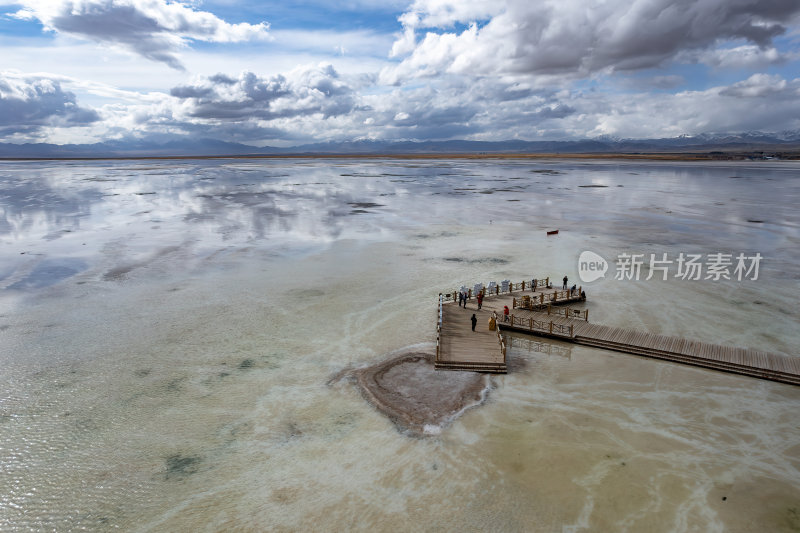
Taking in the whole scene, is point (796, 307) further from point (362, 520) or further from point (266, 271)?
point (266, 271)

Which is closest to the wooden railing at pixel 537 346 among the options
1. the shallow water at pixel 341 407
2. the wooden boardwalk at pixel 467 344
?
the shallow water at pixel 341 407

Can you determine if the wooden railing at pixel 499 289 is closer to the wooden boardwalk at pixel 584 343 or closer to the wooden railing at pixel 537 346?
the wooden boardwalk at pixel 584 343

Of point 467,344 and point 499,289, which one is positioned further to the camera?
point 499,289

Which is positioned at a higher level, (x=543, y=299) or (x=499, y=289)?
(x=499, y=289)

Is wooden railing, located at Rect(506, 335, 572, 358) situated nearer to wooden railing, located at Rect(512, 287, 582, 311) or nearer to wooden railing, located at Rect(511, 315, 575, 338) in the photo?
wooden railing, located at Rect(511, 315, 575, 338)

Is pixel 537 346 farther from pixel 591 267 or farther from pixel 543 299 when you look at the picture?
pixel 591 267

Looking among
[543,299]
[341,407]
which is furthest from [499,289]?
[341,407]

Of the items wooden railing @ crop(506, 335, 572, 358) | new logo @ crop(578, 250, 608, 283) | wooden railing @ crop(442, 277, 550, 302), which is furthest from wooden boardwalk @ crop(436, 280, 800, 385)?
new logo @ crop(578, 250, 608, 283)
